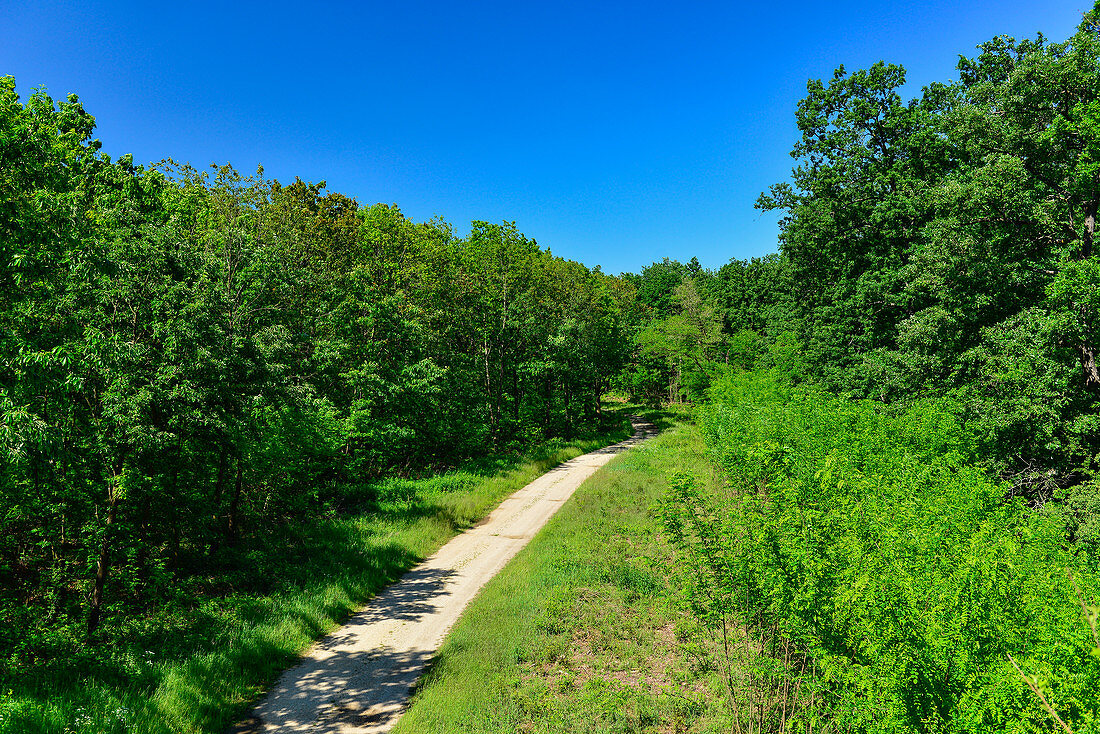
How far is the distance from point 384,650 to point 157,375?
335 inches

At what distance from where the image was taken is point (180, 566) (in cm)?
1423

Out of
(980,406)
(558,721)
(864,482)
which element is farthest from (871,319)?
(558,721)

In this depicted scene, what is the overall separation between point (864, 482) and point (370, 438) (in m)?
21.7

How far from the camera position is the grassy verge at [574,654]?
8859mm

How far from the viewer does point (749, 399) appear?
1129 inches

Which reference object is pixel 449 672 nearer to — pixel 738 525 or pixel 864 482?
pixel 738 525

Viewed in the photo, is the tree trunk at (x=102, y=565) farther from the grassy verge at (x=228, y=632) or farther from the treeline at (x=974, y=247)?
the treeline at (x=974, y=247)

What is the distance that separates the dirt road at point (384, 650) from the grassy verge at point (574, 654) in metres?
0.63

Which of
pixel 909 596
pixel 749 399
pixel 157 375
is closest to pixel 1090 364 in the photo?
pixel 749 399

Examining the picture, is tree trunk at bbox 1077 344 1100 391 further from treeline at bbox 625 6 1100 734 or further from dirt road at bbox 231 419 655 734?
dirt road at bbox 231 419 655 734

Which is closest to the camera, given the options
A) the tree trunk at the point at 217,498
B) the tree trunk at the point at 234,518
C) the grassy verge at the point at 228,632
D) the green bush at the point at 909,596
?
the green bush at the point at 909,596

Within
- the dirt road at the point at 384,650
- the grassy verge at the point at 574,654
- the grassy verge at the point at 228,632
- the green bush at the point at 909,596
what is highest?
the green bush at the point at 909,596

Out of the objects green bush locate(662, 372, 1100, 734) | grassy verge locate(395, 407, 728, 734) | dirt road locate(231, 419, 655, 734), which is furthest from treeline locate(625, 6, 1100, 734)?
dirt road locate(231, 419, 655, 734)

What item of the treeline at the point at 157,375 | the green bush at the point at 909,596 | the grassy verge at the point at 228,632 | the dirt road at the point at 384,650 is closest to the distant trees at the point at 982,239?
the green bush at the point at 909,596
